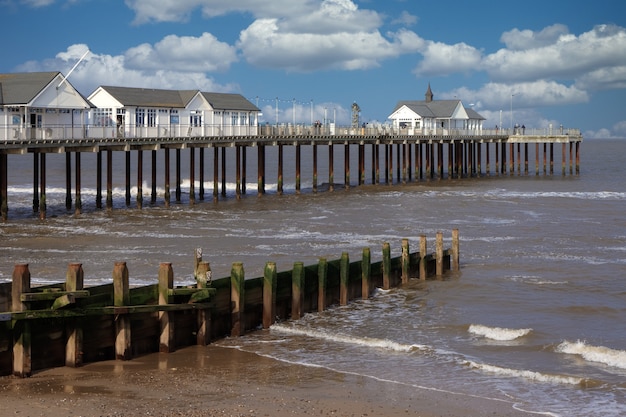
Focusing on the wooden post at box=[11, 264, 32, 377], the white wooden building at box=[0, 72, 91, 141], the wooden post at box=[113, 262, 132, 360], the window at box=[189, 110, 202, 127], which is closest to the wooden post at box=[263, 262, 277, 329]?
the wooden post at box=[113, 262, 132, 360]

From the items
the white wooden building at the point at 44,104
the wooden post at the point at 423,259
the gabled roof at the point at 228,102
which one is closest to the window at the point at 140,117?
the white wooden building at the point at 44,104

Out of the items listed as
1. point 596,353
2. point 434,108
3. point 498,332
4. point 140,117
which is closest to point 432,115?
point 434,108

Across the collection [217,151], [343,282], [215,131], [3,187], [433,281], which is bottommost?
[433,281]

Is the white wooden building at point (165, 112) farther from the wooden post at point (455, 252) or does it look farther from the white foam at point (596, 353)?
the white foam at point (596, 353)

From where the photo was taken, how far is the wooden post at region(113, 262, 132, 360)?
1603 centimetres

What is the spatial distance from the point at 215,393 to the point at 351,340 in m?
4.76

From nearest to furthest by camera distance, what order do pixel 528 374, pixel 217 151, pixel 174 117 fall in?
pixel 528 374, pixel 217 151, pixel 174 117

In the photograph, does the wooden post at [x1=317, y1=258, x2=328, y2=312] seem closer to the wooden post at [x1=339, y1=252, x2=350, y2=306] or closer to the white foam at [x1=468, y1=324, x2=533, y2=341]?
the wooden post at [x1=339, y1=252, x2=350, y2=306]

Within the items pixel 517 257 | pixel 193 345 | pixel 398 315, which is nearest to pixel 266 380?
pixel 193 345

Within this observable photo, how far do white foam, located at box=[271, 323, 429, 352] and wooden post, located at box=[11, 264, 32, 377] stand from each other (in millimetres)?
5757

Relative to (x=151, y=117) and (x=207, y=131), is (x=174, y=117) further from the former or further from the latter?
(x=207, y=131)

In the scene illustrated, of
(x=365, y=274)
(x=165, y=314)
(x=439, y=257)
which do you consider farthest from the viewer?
(x=439, y=257)

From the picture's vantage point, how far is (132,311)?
16219mm

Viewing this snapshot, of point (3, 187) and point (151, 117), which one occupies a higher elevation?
point (151, 117)
